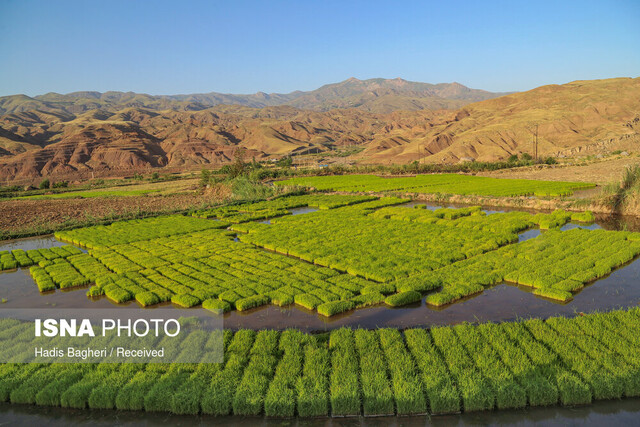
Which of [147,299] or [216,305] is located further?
[147,299]

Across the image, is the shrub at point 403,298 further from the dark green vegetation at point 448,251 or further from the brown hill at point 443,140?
the brown hill at point 443,140

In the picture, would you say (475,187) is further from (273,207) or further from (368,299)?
(368,299)

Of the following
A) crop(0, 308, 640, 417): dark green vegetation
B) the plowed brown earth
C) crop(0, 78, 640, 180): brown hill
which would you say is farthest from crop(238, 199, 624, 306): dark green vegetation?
crop(0, 78, 640, 180): brown hill

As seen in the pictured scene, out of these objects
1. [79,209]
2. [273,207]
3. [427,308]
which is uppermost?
[273,207]

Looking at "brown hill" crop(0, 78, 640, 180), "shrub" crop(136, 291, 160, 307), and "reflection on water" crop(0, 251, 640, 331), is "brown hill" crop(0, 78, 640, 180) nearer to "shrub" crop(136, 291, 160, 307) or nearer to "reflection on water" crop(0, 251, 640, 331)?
"reflection on water" crop(0, 251, 640, 331)

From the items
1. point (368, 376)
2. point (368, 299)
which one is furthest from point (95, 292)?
point (368, 376)

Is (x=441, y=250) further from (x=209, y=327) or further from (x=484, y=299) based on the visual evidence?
(x=209, y=327)

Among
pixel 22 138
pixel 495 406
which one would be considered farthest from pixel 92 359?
pixel 22 138
